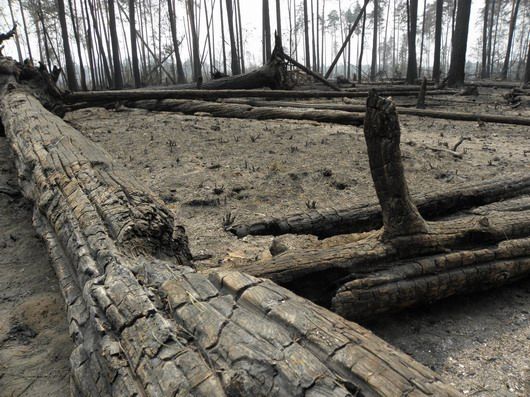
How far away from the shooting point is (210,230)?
3732 millimetres

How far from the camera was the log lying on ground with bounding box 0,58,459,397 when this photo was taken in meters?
1.18

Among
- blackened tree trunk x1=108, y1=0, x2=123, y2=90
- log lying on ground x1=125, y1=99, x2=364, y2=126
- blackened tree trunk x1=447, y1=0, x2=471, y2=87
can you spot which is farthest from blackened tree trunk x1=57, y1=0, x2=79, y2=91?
blackened tree trunk x1=447, y1=0, x2=471, y2=87

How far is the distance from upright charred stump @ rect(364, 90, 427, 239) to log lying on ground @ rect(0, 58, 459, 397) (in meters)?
1.13

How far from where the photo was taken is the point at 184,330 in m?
1.45

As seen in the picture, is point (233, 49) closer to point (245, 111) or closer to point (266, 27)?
point (266, 27)

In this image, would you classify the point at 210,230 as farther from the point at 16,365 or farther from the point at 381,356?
the point at 381,356

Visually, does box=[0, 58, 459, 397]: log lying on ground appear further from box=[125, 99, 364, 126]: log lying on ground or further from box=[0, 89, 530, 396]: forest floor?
box=[125, 99, 364, 126]: log lying on ground

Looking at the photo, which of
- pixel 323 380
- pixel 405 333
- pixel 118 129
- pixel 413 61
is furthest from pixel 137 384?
pixel 413 61

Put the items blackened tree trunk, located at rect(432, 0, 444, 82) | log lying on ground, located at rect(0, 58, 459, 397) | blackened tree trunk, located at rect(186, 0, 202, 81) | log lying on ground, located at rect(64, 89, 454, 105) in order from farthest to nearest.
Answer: blackened tree trunk, located at rect(186, 0, 202, 81) < blackened tree trunk, located at rect(432, 0, 444, 82) < log lying on ground, located at rect(64, 89, 454, 105) < log lying on ground, located at rect(0, 58, 459, 397)

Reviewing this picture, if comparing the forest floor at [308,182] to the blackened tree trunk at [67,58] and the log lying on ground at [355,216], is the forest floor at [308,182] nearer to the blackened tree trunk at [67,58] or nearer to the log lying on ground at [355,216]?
the log lying on ground at [355,216]

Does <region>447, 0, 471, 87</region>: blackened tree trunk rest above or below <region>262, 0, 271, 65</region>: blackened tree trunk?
below

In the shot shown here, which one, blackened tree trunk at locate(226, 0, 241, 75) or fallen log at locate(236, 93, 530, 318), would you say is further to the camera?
blackened tree trunk at locate(226, 0, 241, 75)

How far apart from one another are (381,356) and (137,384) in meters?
0.85

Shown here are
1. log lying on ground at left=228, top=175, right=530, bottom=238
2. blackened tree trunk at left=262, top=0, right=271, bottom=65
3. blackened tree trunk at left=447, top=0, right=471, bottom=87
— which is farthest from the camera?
blackened tree trunk at left=262, top=0, right=271, bottom=65
